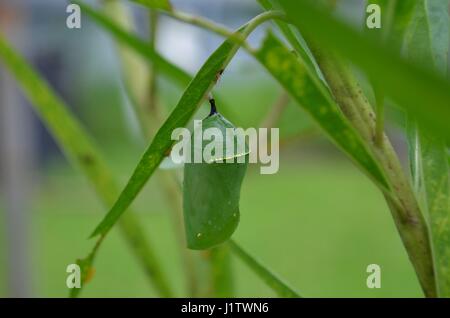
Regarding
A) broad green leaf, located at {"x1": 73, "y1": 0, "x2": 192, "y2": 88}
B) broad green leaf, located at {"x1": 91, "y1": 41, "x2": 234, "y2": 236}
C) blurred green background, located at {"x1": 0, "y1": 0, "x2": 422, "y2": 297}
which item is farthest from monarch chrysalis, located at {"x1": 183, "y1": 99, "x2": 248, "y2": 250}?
blurred green background, located at {"x1": 0, "y1": 0, "x2": 422, "y2": 297}

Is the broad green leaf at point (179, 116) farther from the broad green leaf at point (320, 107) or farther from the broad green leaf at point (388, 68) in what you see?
the broad green leaf at point (388, 68)

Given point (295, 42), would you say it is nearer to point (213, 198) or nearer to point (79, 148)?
point (213, 198)

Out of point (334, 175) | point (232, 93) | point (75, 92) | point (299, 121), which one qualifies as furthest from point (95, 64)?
point (299, 121)

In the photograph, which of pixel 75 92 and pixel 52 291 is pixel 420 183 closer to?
pixel 52 291

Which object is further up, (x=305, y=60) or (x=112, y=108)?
(x=112, y=108)

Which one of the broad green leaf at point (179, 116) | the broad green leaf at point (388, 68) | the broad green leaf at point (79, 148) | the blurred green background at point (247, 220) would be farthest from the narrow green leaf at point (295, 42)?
the blurred green background at point (247, 220)

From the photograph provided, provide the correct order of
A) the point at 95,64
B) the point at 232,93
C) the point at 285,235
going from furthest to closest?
the point at 95,64
the point at 285,235
the point at 232,93
